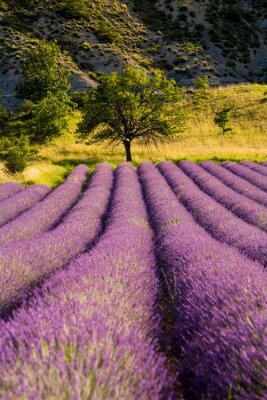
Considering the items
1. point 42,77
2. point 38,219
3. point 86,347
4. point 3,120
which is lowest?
point 38,219

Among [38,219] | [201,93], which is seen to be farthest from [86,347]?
[201,93]

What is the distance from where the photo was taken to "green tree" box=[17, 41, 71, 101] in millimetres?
31859

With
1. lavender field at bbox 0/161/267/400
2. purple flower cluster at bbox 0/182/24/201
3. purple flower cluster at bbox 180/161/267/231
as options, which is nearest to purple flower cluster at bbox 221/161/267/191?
purple flower cluster at bbox 180/161/267/231

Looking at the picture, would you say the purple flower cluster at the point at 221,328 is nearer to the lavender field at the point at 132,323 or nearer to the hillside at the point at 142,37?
the lavender field at the point at 132,323

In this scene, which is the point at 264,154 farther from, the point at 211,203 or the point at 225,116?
the point at 211,203

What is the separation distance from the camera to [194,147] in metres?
25.6

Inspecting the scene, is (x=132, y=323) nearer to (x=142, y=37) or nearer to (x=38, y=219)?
(x=38, y=219)

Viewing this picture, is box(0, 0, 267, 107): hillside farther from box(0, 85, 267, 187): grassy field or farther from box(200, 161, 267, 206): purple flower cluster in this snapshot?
box(200, 161, 267, 206): purple flower cluster

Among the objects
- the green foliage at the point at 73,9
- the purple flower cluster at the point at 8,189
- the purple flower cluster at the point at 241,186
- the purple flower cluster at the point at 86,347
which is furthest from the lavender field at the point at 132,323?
the green foliage at the point at 73,9

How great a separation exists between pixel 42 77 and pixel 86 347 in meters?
34.4

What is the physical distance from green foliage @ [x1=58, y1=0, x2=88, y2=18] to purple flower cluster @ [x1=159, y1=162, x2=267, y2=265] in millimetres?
61787

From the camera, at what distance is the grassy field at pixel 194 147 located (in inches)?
732

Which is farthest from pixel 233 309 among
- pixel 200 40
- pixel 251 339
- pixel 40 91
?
pixel 200 40

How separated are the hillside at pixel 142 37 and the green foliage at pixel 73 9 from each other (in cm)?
17
